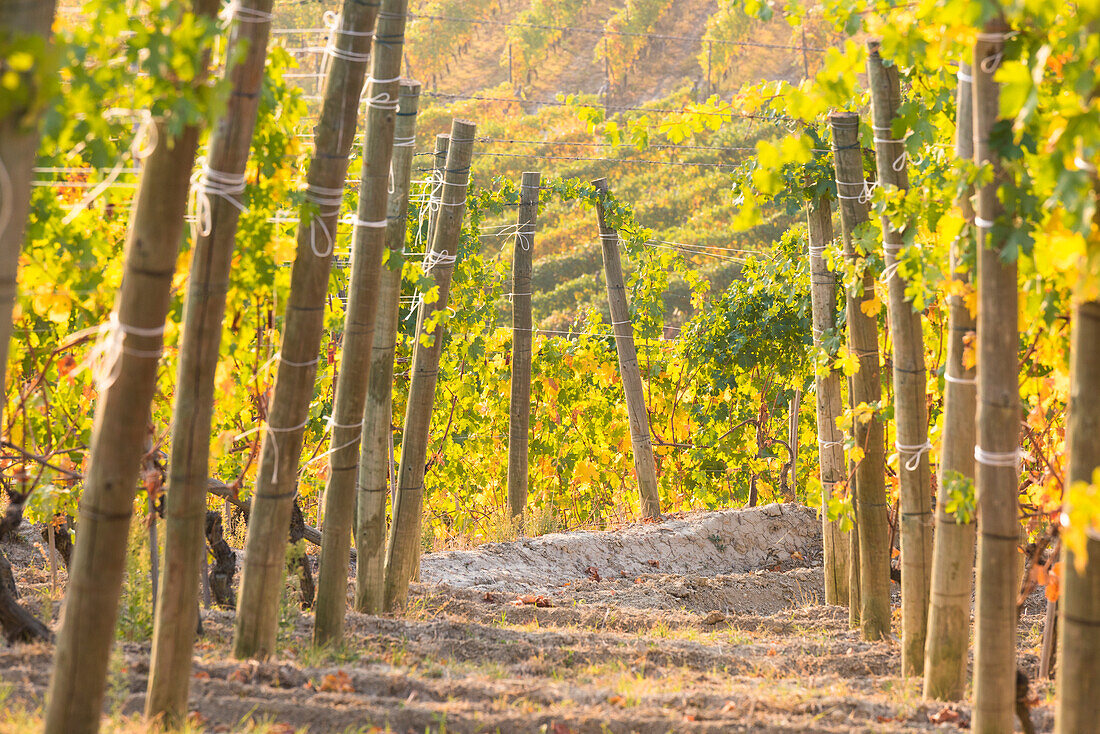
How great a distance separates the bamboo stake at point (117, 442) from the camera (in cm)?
220

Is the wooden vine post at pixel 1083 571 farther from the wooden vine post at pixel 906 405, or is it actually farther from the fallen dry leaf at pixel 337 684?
the fallen dry leaf at pixel 337 684

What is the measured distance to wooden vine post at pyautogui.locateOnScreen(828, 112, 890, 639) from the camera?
4.37m

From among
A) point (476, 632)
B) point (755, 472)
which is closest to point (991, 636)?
point (476, 632)

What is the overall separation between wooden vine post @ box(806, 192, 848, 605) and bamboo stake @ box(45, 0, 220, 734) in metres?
3.62

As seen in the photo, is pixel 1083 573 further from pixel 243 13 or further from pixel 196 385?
pixel 243 13

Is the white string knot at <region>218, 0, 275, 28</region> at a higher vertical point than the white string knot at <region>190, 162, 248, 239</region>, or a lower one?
higher

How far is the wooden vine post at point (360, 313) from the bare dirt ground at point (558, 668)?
299mm

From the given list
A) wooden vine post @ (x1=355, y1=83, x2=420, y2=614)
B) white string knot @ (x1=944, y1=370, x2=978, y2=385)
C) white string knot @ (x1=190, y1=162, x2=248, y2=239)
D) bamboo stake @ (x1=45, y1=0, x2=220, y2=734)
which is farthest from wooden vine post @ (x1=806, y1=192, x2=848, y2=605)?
bamboo stake @ (x1=45, y1=0, x2=220, y2=734)

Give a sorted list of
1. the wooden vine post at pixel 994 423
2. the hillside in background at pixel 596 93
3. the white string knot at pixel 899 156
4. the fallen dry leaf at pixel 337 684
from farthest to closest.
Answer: the hillside in background at pixel 596 93 < the white string knot at pixel 899 156 < the fallen dry leaf at pixel 337 684 < the wooden vine post at pixel 994 423

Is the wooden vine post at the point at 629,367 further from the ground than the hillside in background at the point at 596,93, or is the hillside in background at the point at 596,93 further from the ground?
the hillside in background at the point at 596,93

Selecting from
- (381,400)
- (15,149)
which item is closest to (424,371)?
(381,400)

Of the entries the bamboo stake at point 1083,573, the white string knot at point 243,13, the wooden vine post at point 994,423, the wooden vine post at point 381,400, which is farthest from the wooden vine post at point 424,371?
the bamboo stake at point 1083,573

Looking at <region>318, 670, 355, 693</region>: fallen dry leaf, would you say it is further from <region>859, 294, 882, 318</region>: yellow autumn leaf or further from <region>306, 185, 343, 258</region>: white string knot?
<region>859, 294, 882, 318</region>: yellow autumn leaf

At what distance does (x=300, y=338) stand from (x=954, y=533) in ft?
7.70
